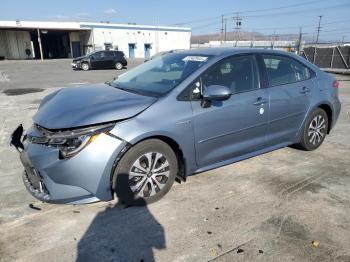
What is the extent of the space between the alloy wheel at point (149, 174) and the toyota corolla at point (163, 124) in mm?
11

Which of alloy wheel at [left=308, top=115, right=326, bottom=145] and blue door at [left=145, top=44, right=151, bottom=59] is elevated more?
blue door at [left=145, top=44, right=151, bottom=59]

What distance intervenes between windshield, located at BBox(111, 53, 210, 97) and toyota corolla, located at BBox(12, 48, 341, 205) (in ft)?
0.05

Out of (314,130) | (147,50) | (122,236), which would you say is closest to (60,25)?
(147,50)

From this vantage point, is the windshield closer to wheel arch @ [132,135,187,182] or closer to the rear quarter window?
wheel arch @ [132,135,187,182]

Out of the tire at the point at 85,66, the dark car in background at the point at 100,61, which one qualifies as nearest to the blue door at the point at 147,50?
the dark car in background at the point at 100,61

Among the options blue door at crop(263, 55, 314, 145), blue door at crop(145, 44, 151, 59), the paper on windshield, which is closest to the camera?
the paper on windshield

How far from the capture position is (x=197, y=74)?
12.1 ft

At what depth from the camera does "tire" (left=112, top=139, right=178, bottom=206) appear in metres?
3.23

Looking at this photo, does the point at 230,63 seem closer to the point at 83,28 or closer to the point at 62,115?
the point at 62,115

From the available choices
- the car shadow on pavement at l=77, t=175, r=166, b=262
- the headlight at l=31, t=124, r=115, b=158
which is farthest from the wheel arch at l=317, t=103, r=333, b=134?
the headlight at l=31, t=124, r=115, b=158

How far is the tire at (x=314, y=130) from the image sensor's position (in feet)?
16.3

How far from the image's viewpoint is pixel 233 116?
3.90 m

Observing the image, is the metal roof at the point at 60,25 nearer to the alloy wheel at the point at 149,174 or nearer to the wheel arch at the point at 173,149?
the wheel arch at the point at 173,149

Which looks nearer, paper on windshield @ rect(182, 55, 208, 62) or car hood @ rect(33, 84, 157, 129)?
car hood @ rect(33, 84, 157, 129)
